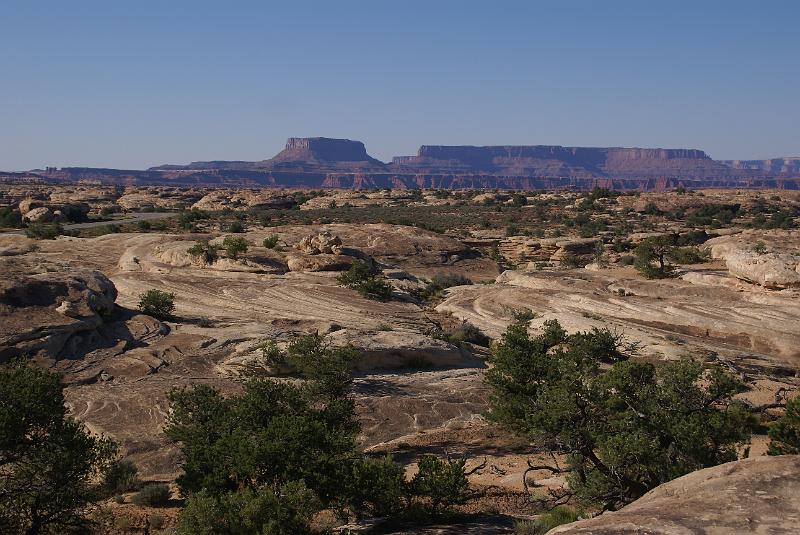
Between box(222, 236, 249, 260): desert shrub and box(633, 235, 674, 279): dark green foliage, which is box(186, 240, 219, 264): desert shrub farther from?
box(633, 235, 674, 279): dark green foliage

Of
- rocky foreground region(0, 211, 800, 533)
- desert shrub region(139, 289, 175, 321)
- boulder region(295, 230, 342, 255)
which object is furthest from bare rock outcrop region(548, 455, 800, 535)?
boulder region(295, 230, 342, 255)

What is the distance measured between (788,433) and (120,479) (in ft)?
46.6

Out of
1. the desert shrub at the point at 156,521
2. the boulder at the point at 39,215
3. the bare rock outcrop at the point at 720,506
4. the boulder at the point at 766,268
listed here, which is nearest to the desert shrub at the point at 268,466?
the desert shrub at the point at 156,521

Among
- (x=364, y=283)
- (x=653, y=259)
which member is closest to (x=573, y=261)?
(x=653, y=259)

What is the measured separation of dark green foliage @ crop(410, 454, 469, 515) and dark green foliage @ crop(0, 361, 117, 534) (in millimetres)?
5846

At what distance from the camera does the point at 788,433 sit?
45.8 feet

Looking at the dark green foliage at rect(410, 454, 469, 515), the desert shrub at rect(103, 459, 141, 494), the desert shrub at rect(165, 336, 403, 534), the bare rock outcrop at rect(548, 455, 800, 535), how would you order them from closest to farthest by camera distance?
the bare rock outcrop at rect(548, 455, 800, 535), the desert shrub at rect(165, 336, 403, 534), the dark green foliage at rect(410, 454, 469, 515), the desert shrub at rect(103, 459, 141, 494)

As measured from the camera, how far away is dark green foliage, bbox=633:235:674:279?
1345 inches

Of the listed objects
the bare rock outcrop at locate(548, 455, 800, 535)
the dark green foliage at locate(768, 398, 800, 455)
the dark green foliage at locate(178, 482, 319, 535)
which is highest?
the bare rock outcrop at locate(548, 455, 800, 535)

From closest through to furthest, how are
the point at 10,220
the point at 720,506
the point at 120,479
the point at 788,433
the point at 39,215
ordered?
the point at 720,506, the point at 788,433, the point at 120,479, the point at 10,220, the point at 39,215

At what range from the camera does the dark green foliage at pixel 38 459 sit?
35.7 ft

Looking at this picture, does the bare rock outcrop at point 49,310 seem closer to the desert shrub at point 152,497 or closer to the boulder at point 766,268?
the desert shrub at point 152,497

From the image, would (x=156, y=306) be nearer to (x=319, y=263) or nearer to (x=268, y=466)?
(x=319, y=263)

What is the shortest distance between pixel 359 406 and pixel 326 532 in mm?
8197
